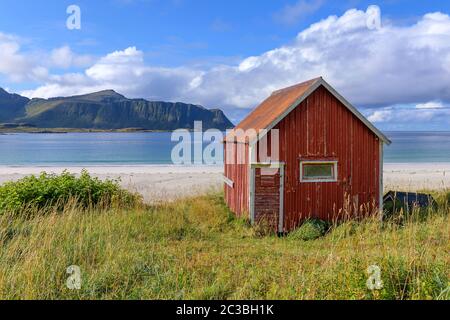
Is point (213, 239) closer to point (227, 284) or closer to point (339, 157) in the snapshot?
point (227, 284)

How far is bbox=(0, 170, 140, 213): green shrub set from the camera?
39.5 ft

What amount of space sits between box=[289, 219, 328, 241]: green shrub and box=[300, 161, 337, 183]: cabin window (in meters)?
1.35

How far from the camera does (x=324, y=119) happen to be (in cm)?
1202

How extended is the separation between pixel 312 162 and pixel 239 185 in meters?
2.69

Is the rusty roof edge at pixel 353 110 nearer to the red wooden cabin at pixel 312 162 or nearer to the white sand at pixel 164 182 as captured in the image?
the red wooden cabin at pixel 312 162

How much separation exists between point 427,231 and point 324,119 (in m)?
4.51

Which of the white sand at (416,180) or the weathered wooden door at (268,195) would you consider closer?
the weathered wooden door at (268,195)

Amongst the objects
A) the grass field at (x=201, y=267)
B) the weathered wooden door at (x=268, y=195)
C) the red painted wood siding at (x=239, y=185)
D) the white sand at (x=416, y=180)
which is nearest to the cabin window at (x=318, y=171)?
the weathered wooden door at (x=268, y=195)

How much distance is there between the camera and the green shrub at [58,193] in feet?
39.5

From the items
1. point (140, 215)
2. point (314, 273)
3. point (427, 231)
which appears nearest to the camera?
point (314, 273)

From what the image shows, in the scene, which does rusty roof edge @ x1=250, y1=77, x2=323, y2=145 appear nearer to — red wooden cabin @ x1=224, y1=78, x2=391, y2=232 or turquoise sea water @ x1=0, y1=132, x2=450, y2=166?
red wooden cabin @ x1=224, y1=78, x2=391, y2=232

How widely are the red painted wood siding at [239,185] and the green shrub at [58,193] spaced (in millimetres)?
3555

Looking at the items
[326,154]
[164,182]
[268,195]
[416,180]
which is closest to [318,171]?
[326,154]
